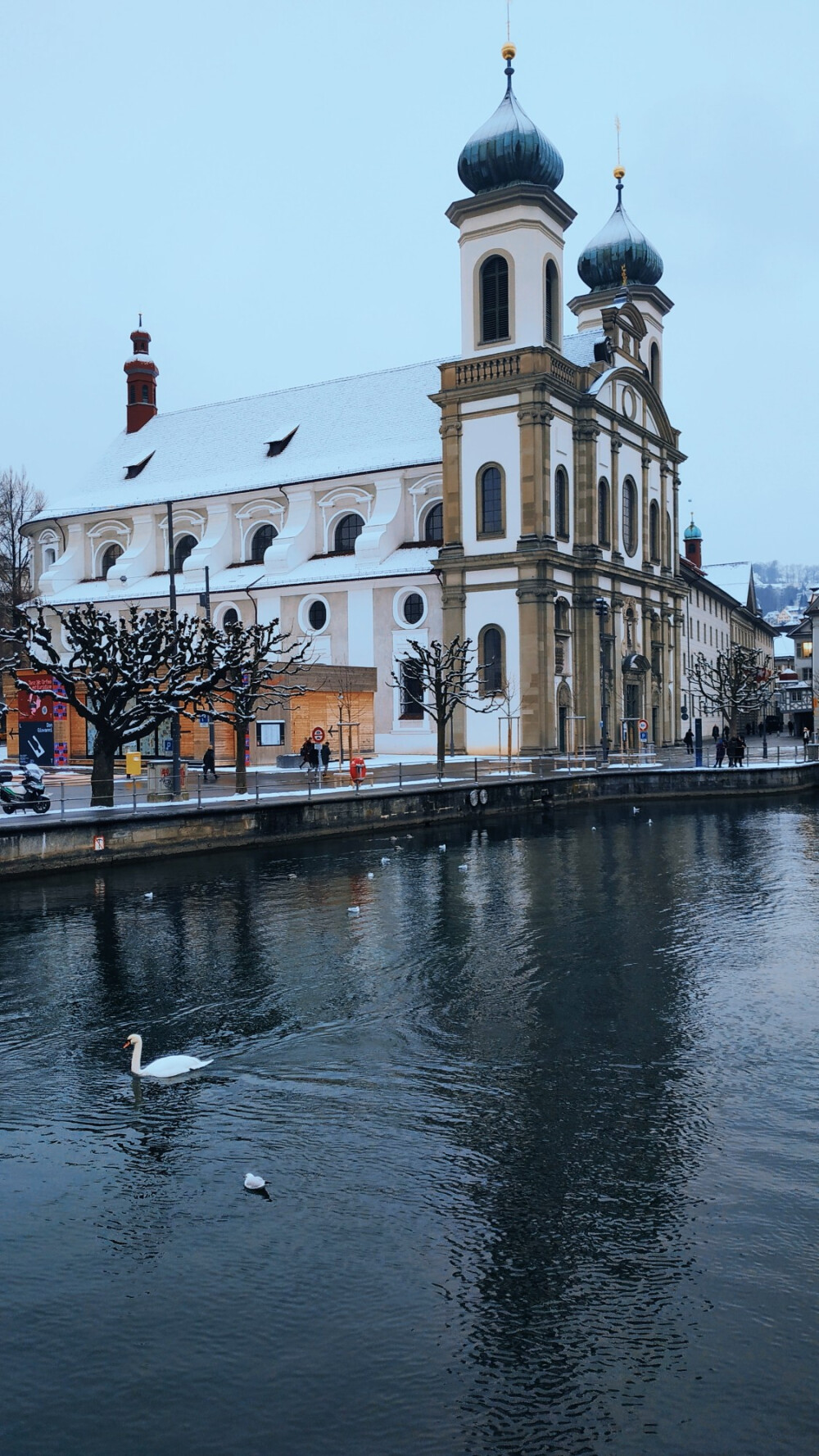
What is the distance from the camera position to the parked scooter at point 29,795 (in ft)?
90.9

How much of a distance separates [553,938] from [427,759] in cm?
3596

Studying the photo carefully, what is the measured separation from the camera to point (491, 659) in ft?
173

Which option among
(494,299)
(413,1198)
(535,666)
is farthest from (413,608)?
(413,1198)

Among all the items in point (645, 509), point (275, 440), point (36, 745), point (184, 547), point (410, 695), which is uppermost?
point (275, 440)

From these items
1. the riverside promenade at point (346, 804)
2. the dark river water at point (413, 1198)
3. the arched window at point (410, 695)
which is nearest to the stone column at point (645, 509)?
the arched window at point (410, 695)

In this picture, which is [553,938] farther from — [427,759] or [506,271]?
[506,271]

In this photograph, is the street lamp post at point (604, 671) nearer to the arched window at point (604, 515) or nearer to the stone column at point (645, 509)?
the arched window at point (604, 515)

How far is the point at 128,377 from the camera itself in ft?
260

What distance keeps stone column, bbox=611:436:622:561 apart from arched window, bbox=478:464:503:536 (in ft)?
27.0

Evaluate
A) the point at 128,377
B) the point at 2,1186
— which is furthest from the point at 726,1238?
the point at 128,377

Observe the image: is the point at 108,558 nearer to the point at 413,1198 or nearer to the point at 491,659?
the point at 491,659

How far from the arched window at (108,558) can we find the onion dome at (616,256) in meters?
31.7

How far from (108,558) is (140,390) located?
14.0 meters

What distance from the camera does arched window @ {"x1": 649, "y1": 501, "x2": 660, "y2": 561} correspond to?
65.5 m
